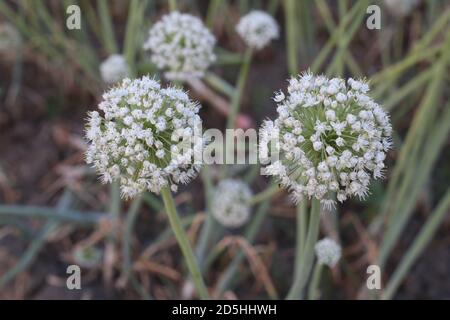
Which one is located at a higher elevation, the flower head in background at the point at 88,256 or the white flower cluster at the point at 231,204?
the white flower cluster at the point at 231,204

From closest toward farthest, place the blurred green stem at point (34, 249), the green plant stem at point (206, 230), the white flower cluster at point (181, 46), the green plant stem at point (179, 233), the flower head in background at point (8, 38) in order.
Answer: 1. the green plant stem at point (179, 233)
2. the white flower cluster at point (181, 46)
3. the blurred green stem at point (34, 249)
4. the green plant stem at point (206, 230)
5. the flower head in background at point (8, 38)

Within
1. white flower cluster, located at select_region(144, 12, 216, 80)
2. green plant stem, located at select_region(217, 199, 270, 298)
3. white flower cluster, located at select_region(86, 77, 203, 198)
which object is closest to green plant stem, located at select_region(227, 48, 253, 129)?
white flower cluster, located at select_region(144, 12, 216, 80)

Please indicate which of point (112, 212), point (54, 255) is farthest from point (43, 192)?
point (112, 212)

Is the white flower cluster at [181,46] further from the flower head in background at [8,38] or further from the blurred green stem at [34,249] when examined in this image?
the flower head in background at [8,38]

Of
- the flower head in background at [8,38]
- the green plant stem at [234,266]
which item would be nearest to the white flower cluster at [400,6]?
the green plant stem at [234,266]

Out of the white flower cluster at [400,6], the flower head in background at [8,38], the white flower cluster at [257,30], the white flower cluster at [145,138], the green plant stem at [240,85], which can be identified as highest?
the white flower cluster at [400,6]

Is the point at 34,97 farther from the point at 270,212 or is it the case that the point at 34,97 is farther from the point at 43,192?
the point at 270,212
